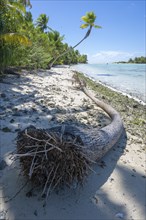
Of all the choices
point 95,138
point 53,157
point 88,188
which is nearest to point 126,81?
point 95,138

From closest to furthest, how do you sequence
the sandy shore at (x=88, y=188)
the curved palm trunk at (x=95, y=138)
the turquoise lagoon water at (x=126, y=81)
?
the sandy shore at (x=88, y=188) < the curved palm trunk at (x=95, y=138) < the turquoise lagoon water at (x=126, y=81)

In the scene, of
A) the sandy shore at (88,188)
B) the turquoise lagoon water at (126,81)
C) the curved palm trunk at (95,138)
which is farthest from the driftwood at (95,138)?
the turquoise lagoon water at (126,81)

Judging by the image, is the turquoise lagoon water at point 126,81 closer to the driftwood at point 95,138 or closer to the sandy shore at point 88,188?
the sandy shore at point 88,188

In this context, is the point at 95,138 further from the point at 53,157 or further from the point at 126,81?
the point at 126,81

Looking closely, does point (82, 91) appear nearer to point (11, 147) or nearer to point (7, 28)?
point (7, 28)

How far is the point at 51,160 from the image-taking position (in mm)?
2797

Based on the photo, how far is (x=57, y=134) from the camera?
318 cm

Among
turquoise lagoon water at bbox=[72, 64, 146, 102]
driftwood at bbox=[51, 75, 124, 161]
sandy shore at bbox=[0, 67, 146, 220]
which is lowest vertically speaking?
turquoise lagoon water at bbox=[72, 64, 146, 102]

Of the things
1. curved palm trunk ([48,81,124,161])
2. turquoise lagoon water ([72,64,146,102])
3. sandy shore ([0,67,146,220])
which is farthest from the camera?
turquoise lagoon water ([72,64,146,102])

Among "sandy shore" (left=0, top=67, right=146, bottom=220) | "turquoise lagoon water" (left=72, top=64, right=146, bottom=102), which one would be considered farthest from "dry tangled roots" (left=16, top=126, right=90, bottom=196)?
"turquoise lagoon water" (left=72, top=64, right=146, bottom=102)

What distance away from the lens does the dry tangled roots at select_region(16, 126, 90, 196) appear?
2.77 m

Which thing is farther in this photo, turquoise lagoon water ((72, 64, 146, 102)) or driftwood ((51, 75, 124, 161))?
turquoise lagoon water ((72, 64, 146, 102))

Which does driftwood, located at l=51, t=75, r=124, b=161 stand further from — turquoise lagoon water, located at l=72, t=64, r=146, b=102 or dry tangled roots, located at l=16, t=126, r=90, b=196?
turquoise lagoon water, located at l=72, t=64, r=146, b=102

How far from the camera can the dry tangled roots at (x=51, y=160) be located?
2.77 m
